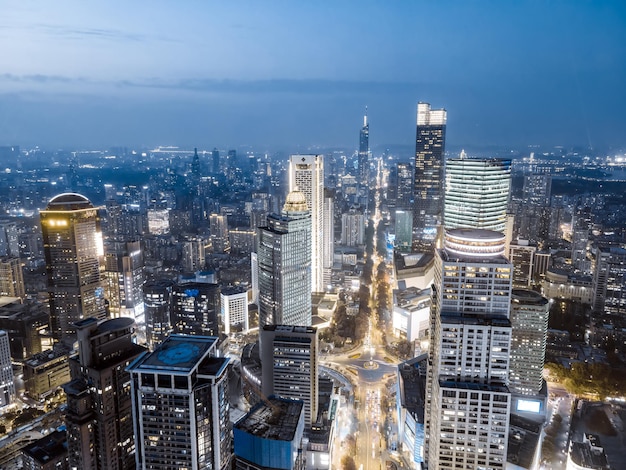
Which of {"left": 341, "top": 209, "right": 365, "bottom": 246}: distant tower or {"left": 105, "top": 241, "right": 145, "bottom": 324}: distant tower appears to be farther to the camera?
{"left": 341, "top": 209, "right": 365, "bottom": 246}: distant tower

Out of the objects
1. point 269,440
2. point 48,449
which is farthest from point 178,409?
point 48,449

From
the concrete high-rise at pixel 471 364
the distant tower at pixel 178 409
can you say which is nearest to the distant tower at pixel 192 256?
the distant tower at pixel 178 409

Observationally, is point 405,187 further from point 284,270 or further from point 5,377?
point 5,377

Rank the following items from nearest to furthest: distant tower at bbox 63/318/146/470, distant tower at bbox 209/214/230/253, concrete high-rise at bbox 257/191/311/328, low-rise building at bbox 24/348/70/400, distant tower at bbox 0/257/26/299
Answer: distant tower at bbox 63/318/146/470 → low-rise building at bbox 24/348/70/400 → concrete high-rise at bbox 257/191/311/328 → distant tower at bbox 0/257/26/299 → distant tower at bbox 209/214/230/253

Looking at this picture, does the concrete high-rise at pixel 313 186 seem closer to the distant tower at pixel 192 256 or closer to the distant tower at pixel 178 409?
the distant tower at pixel 192 256

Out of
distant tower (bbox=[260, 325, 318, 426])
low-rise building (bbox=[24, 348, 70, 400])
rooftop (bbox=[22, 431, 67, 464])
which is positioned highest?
distant tower (bbox=[260, 325, 318, 426])

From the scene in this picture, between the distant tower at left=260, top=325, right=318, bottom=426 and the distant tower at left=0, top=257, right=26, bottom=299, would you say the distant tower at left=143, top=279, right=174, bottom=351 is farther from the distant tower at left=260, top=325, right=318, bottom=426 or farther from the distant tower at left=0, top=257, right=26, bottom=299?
the distant tower at left=0, top=257, right=26, bottom=299

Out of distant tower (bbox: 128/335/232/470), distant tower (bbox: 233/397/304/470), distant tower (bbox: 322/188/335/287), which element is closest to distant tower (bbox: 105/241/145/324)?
distant tower (bbox: 322/188/335/287)
